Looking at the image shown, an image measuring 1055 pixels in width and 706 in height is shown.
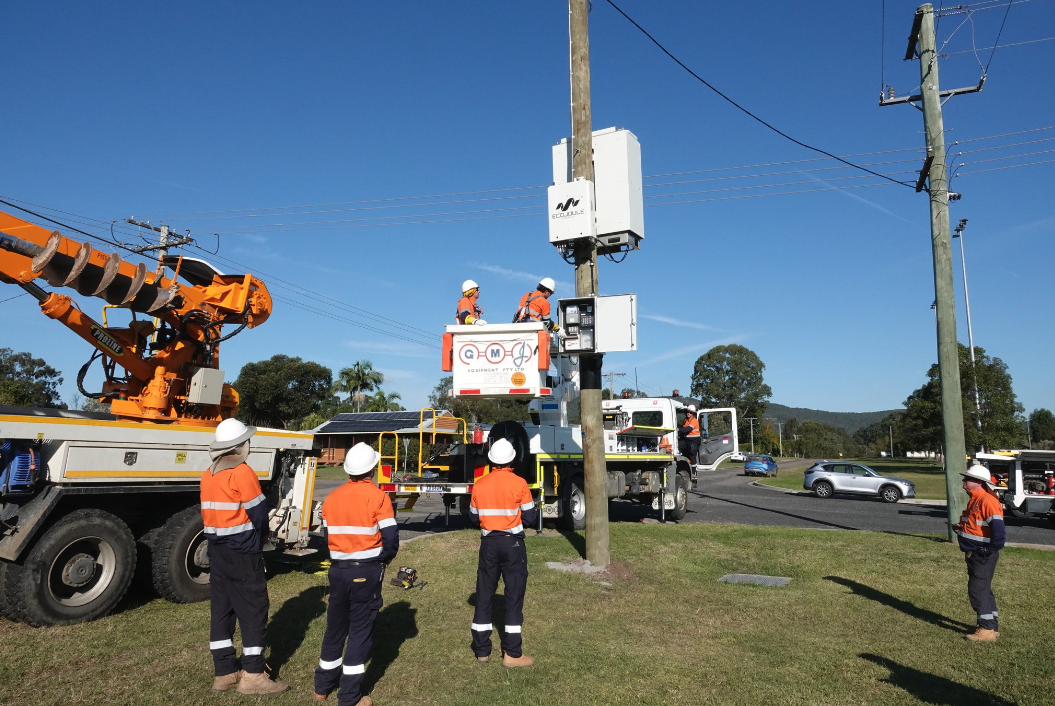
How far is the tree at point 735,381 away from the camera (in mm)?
85375

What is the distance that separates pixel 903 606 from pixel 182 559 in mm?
7976

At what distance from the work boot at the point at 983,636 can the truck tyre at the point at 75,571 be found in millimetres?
8176

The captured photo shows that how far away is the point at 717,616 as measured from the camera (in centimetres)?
747

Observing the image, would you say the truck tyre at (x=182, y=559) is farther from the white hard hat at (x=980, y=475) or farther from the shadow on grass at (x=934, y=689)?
the white hard hat at (x=980, y=475)

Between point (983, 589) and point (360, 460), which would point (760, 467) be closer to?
point (983, 589)

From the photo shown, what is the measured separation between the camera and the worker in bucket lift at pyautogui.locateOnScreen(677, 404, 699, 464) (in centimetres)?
1862

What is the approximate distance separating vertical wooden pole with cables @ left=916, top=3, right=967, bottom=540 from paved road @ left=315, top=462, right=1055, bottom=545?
241cm

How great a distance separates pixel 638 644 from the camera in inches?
254

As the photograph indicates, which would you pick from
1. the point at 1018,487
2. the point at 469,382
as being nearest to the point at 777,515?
the point at 1018,487

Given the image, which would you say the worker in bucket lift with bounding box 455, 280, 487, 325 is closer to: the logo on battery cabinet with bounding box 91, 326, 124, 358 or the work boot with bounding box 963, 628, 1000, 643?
the logo on battery cabinet with bounding box 91, 326, 124, 358

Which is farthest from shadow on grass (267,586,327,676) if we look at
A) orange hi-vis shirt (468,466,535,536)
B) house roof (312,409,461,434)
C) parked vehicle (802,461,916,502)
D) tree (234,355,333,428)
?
tree (234,355,333,428)

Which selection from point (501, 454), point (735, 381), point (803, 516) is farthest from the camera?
point (735, 381)

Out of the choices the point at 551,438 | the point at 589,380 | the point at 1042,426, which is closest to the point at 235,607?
the point at 589,380

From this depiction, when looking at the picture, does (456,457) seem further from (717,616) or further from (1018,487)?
(1018,487)
